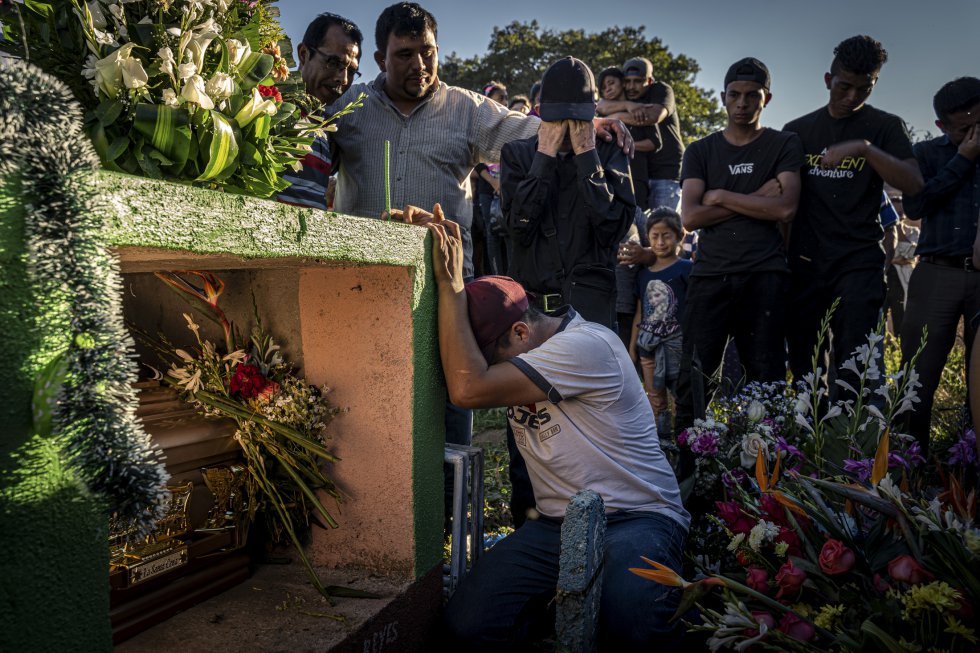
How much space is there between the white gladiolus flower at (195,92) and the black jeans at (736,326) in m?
3.22

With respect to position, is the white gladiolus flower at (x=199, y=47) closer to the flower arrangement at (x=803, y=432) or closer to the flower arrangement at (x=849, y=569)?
the flower arrangement at (x=849, y=569)

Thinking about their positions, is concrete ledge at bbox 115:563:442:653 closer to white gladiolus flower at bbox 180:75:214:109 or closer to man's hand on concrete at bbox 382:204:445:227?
man's hand on concrete at bbox 382:204:445:227

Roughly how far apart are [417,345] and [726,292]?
2.53 metres

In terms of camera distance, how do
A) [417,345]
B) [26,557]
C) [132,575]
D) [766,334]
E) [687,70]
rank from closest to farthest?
1. [26,557]
2. [132,575]
3. [417,345]
4. [766,334]
5. [687,70]

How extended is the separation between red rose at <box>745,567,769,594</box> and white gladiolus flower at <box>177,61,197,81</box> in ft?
5.83

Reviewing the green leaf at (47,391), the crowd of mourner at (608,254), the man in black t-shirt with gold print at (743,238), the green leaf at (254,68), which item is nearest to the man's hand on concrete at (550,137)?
the crowd of mourner at (608,254)

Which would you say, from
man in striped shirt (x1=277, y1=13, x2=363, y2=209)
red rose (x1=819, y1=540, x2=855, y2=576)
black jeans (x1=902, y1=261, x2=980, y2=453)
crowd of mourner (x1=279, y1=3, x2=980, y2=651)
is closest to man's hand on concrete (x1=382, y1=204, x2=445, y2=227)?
crowd of mourner (x1=279, y1=3, x2=980, y2=651)

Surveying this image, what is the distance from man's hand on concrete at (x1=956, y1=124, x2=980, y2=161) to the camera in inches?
171

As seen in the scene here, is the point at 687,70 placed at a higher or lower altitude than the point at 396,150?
higher

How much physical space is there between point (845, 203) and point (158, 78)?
398cm

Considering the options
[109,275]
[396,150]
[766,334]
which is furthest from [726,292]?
[109,275]

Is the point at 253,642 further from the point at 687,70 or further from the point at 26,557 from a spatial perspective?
the point at 687,70

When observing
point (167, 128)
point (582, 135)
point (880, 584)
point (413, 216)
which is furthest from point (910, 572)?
point (582, 135)

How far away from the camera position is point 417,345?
231 cm
